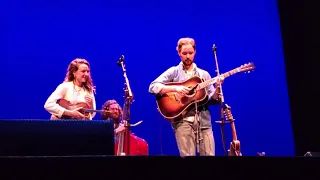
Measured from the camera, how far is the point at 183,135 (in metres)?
3.69

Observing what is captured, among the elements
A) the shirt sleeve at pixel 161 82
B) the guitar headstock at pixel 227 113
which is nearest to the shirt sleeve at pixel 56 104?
the shirt sleeve at pixel 161 82

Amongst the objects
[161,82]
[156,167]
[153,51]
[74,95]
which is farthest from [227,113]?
[156,167]

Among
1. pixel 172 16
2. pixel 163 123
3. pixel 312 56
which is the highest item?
pixel 172 16

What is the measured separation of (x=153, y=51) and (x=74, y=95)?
199 cm

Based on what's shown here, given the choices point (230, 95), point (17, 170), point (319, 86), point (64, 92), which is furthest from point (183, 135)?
point (17, 170)

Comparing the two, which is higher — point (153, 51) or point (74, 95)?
point (153, 51)

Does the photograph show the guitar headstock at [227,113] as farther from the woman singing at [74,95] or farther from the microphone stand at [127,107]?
the woman singing at [74,95]

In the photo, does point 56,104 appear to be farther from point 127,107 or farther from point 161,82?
point 161,82

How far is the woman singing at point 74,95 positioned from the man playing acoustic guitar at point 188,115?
1.87ft

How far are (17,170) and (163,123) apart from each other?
4.28 m

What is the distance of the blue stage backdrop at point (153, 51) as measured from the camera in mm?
5395

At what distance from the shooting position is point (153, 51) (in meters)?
5.66

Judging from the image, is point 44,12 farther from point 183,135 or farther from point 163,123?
point 183,135

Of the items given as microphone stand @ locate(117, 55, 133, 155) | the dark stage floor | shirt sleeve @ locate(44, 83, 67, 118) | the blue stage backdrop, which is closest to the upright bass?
microphone stand @ locate(117, 55, 133, 155)
